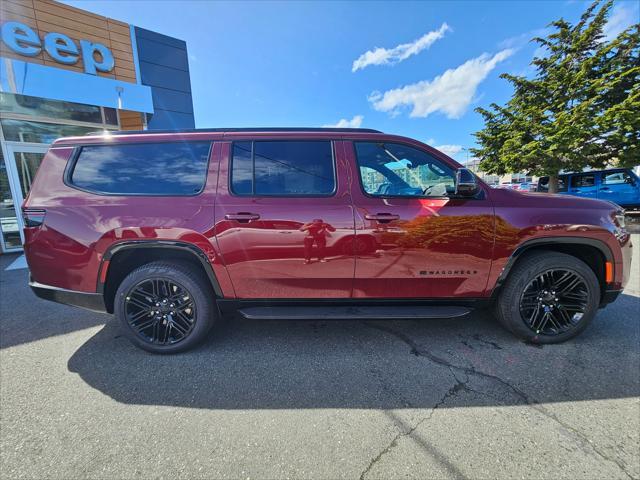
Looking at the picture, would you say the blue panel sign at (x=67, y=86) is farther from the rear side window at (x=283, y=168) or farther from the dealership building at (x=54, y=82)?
the rear side window at (x=283, y=168)

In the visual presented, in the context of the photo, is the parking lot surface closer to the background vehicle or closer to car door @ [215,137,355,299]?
car door @ [215,137,355,299]

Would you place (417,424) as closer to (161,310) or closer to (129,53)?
(161,310)

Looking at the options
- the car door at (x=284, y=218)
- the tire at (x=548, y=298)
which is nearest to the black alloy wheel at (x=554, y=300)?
the tire at (x=548, y=298)

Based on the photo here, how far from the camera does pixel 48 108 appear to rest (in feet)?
22.7

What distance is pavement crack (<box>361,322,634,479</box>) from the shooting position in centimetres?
159

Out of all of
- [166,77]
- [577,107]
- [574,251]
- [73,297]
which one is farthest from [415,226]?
[577,107]

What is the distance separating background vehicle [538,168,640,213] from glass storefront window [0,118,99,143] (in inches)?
658

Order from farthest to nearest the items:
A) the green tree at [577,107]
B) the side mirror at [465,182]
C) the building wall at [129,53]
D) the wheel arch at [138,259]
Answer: the green tree at [577,107], the building wall at [129,53], the wheel arch at [138,259], the side mirror at [465,182]

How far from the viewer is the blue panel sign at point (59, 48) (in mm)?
6062

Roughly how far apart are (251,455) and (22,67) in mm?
9117

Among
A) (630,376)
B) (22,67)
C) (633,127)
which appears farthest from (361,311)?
(633,127)

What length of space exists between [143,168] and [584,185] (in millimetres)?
16821

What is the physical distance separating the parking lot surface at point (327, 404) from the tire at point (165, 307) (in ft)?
0.52

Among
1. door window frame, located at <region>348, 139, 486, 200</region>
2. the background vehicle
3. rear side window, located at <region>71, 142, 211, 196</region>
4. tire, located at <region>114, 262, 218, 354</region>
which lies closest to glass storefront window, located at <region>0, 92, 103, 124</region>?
rear side window, located at <region>71, 142, 211, 196</region>
